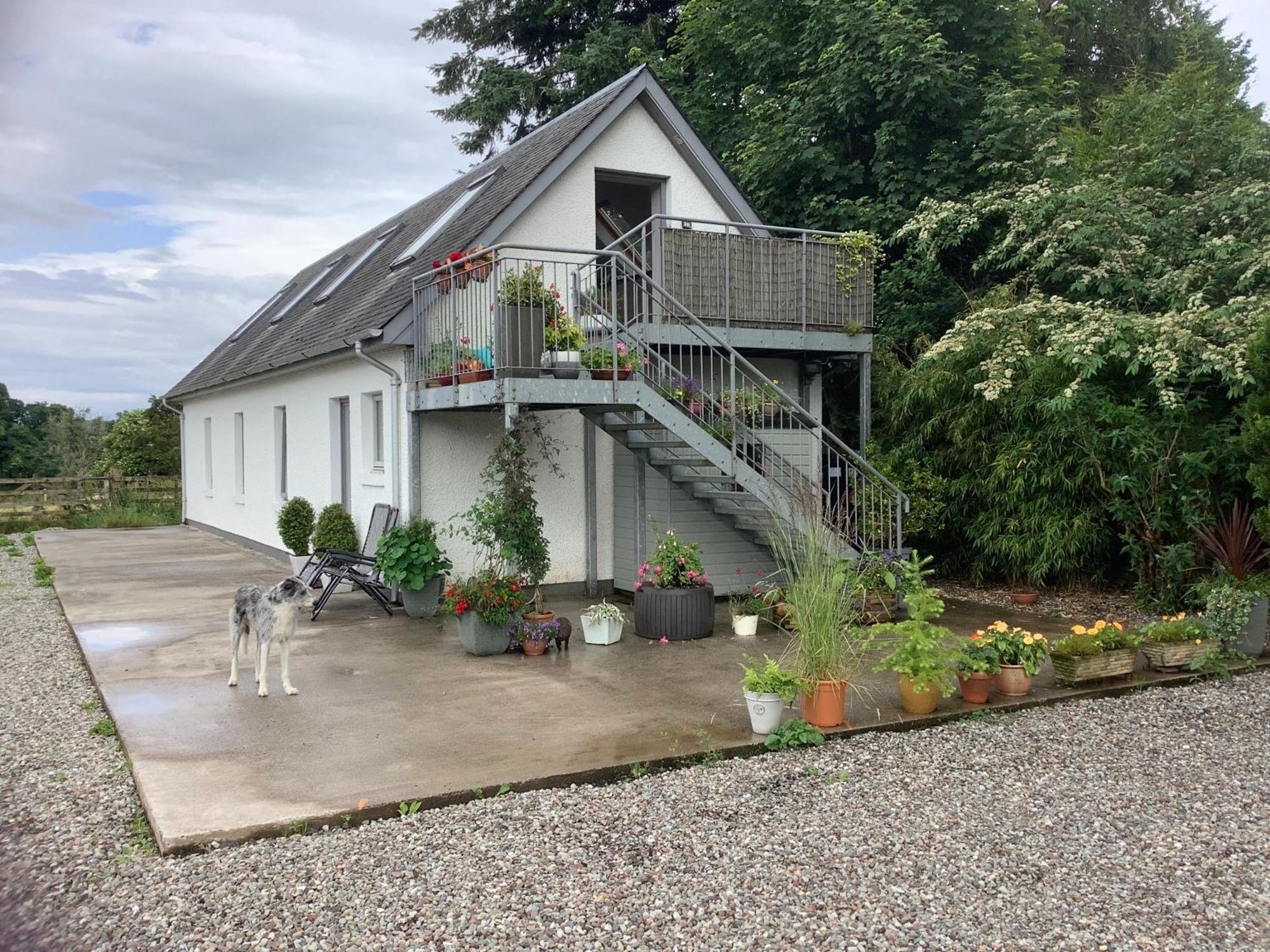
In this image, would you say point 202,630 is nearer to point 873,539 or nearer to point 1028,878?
point 873,539

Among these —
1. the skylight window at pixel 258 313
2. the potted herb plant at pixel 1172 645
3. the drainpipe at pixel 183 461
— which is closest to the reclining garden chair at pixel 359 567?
the potted herb plant at pixel 1172 645

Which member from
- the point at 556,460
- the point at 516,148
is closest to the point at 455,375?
the point at 556,460

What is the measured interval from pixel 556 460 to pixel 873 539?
11.2ft

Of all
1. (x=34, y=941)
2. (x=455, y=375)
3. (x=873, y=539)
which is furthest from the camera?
(x=873, y=539)

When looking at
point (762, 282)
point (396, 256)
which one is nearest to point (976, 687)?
point (762, 282)

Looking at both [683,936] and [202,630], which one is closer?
[683,936]

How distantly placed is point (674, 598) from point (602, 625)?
679 millimetres

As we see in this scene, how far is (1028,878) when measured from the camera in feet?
12.6

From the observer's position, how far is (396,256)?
13.2 meters

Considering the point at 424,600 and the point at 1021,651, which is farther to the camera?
the point at 424,600

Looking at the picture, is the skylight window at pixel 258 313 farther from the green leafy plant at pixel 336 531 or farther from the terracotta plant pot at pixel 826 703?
the terracotta plant pot at pixel 826 703

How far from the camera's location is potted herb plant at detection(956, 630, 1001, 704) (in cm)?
620

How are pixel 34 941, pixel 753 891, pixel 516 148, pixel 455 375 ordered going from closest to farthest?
pixel 34 941
pixel 753 891
pixel 455 375
pixel 516 148

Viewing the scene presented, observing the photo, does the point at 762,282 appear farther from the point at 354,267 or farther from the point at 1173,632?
the point at 354,267
